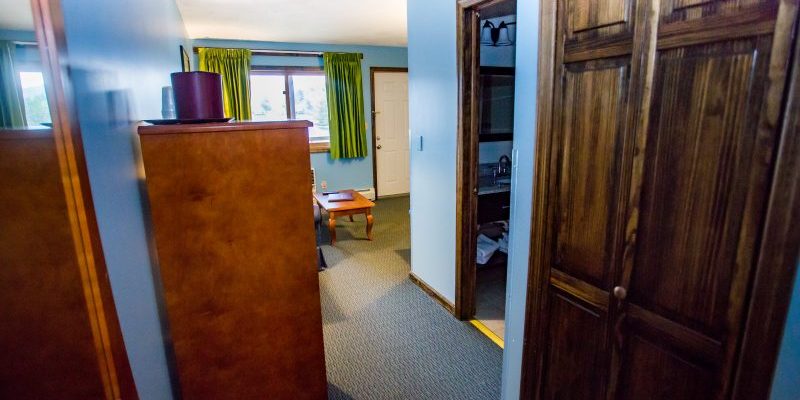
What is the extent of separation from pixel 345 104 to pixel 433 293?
3.72m

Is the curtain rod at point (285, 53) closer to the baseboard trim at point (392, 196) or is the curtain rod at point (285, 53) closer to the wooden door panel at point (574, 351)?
the baseboard trim at point (392, 196)

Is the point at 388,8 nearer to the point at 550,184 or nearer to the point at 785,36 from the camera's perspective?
the point at 550,184

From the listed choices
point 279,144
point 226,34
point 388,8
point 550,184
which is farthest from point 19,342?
point 226,34

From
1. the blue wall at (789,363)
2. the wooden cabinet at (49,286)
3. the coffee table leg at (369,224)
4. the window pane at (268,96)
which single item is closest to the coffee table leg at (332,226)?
the coffee table leg at (369,224)

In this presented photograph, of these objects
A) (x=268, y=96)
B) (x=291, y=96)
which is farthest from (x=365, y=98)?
(x=268, y=96)

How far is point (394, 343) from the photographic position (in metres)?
2.46

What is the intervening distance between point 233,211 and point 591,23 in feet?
4.09

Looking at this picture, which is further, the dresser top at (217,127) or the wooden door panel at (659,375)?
the dresser top at (217,127)

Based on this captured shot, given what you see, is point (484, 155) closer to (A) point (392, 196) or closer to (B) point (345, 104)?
(B) point (345, 104)

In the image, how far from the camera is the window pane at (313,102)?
583cm

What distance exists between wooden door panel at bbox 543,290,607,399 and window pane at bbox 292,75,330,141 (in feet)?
16.6

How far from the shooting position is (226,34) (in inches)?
191

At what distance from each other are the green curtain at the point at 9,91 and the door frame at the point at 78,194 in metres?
0.09

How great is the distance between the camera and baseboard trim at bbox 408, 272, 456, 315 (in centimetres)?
281
